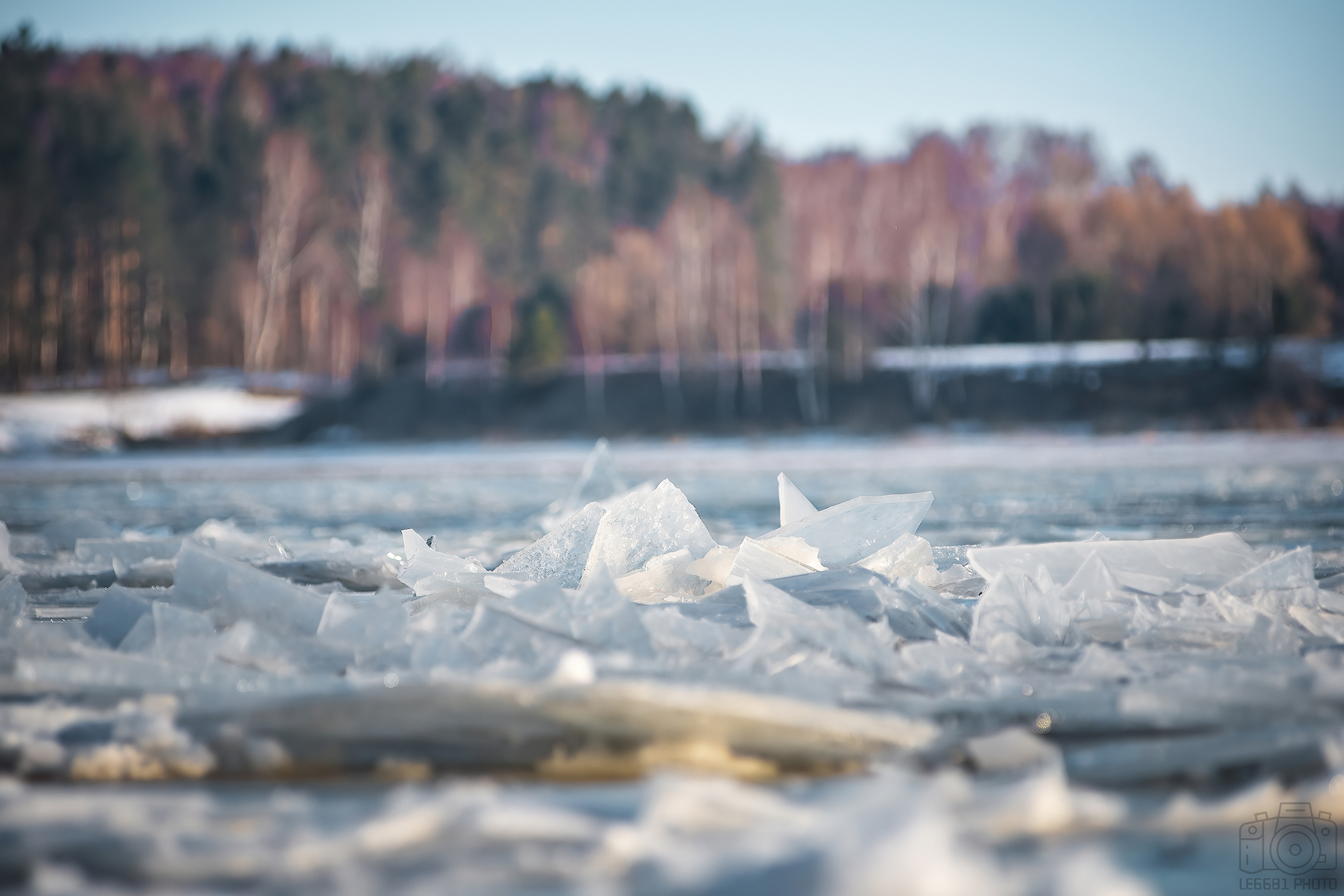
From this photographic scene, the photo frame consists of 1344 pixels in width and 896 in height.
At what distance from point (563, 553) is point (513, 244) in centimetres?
4983

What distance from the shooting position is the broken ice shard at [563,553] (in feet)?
11.6

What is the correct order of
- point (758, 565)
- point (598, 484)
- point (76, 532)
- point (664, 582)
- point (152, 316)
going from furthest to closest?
point (152, 316) → point (598, 484) → point (76, 532) → point (664, 582) → point (758, 565)

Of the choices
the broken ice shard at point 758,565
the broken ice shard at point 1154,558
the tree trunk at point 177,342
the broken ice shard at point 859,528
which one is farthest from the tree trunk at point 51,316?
the broken ice shard at point 1154,558

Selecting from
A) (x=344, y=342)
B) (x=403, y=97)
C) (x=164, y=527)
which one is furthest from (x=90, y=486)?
(x=403, y=97)

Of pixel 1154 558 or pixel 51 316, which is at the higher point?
pixel 51 316

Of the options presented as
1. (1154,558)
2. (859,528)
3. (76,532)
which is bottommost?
(76,532)

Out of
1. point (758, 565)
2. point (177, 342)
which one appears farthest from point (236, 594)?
point (177, 342)

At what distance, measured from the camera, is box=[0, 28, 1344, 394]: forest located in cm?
3105

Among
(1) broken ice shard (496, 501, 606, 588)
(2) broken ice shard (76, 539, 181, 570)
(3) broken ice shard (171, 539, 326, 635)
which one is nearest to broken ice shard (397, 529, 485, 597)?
(1) broken ice shard (496, 501, 606, 588)

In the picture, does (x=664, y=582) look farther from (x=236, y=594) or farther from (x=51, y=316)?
(x=51, y=316)

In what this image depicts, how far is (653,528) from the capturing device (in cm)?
358

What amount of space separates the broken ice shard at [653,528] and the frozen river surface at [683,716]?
0.01 m

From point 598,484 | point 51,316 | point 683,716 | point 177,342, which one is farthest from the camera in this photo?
point 177,342

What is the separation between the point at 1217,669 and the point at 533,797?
160 centimetres
